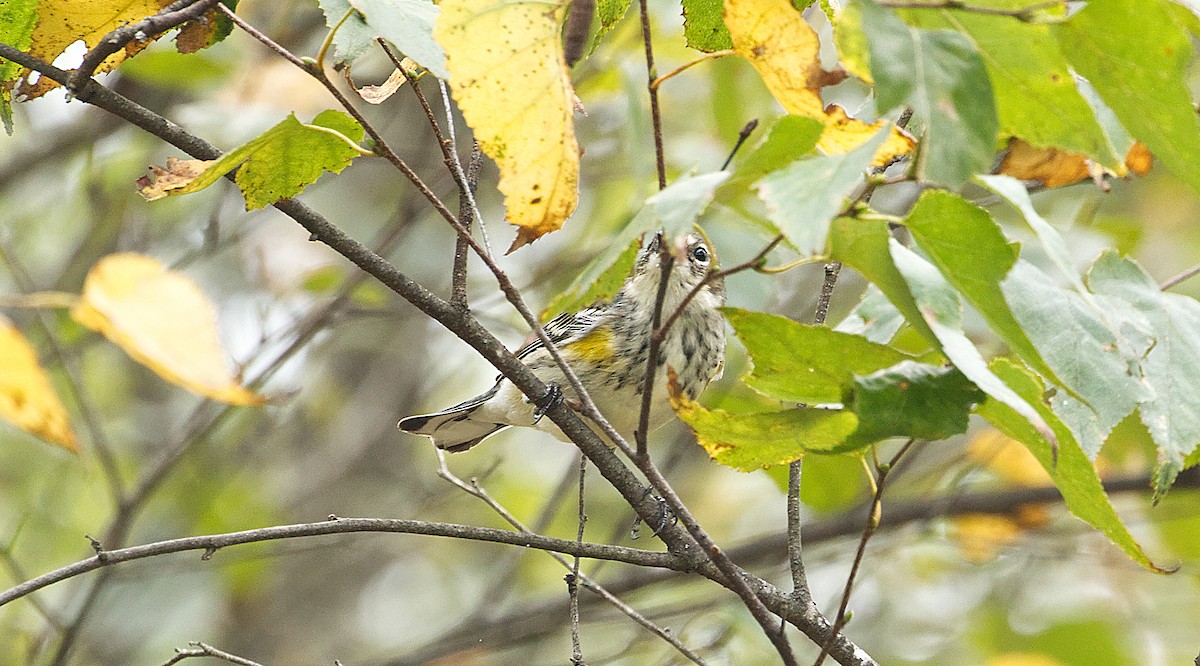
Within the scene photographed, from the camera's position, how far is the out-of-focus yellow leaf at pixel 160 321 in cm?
235

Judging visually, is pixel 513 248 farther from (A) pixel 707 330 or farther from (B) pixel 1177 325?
(A) pixel 707 330

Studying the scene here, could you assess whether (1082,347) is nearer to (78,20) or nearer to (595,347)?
(78,20)

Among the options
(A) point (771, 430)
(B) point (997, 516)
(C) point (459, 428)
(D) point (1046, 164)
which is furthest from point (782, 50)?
(B) point (997, 516)

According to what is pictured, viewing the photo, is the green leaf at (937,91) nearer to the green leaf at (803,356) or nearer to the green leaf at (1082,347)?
the green leaf at (803,356)

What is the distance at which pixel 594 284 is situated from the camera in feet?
3.99

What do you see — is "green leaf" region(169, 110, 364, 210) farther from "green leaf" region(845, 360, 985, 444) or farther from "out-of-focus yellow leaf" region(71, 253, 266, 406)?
"out-of-focus yellow leaf" region(71, 253, 266, 406)

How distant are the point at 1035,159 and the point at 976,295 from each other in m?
1.31

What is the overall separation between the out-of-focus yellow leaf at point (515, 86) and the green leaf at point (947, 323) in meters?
0.38

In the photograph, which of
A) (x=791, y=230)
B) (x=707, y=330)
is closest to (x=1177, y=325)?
(x=791, y=230)

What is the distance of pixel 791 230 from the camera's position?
3.14ft

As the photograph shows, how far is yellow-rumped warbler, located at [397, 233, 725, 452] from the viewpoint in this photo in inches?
114

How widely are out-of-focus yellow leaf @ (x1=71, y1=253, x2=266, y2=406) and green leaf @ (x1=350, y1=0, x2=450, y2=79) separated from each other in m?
1.26

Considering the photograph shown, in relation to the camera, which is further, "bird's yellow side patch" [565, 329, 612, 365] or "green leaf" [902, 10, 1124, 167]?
"bird's yellow side patch" [565, 329, 612, 365]


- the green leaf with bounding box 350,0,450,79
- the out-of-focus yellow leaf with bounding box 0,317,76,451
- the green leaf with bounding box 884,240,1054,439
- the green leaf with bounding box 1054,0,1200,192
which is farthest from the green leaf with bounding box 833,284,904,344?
the out-of-focus yellow leaf with bounding box 0,317,76,451
